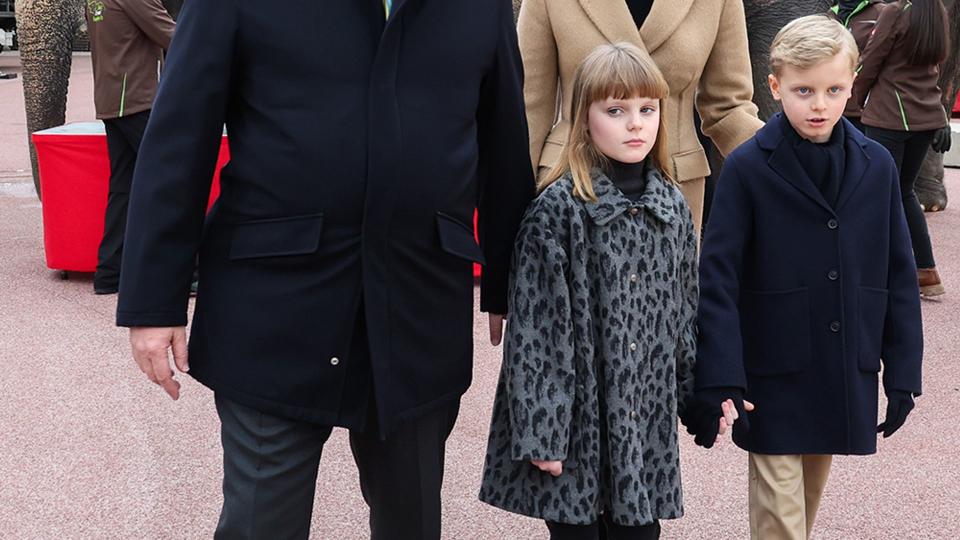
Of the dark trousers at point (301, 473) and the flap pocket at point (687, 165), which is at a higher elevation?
the flap pocket at point (687, 165)

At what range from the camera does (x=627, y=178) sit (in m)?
3.13

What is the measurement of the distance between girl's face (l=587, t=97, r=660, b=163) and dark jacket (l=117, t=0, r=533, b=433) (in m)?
0.38

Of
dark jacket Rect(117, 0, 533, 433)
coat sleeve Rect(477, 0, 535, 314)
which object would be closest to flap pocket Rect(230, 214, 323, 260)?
dark jacket Rect(117, 0, 533, 433)

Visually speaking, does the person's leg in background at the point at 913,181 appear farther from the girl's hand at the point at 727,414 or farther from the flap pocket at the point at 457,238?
the flap pocket at the point at 457,238

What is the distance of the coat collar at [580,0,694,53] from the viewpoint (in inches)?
141

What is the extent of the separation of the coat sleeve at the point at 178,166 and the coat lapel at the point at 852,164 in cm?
151

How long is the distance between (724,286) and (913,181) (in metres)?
4.54

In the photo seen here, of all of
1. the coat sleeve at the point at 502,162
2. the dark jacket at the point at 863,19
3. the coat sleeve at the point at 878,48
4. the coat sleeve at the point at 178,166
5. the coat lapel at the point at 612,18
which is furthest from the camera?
the dark jacket at the point at 863,19

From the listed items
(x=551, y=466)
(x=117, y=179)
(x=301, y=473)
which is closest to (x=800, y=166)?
(x=551, y=466)

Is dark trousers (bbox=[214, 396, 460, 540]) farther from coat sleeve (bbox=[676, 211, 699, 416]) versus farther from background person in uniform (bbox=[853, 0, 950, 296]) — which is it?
background person in uniform (bbox=[853, 0, 950, 296])

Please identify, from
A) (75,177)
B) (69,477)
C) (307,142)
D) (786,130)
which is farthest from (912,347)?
(75,177)

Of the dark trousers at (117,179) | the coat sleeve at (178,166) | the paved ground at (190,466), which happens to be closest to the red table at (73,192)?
the dark trousers at (117,179)

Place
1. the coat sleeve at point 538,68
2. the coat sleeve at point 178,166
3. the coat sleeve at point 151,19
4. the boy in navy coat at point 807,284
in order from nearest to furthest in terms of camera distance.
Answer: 1. the coat sleeve at point 178,166
2. the boy in navy coat at point 807,284
3. the coat sleeve at point 538,68
4. the coat sleeve at point 151,19

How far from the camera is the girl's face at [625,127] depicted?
308cm
